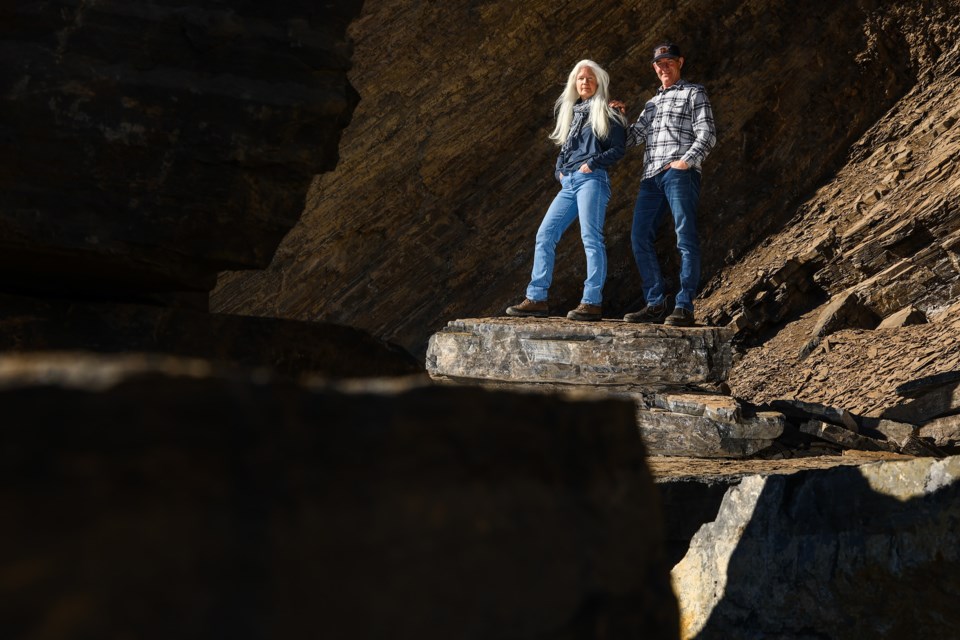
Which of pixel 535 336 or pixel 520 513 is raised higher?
pixel 535 336

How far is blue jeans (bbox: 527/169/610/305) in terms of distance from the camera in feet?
18.5

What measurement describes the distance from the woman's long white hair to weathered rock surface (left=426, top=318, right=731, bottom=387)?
3.72 ft

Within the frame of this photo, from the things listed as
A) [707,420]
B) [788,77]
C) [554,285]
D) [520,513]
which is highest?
[788,77]

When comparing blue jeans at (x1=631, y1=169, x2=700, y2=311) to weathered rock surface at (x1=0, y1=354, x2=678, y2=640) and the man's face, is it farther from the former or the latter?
weathered rock surface at (x1=0, y1=354, x2=678, y2=640)

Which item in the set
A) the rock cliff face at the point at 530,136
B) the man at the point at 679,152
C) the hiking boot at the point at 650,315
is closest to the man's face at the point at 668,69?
the man at the point at 679,152

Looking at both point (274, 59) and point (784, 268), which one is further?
point (784, 268)

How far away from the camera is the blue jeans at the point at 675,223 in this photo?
5.53m

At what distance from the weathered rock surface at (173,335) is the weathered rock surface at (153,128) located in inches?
4.3

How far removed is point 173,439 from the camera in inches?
31.0

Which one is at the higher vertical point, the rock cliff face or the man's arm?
the rock cliff face

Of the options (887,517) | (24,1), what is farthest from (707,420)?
(24,1)

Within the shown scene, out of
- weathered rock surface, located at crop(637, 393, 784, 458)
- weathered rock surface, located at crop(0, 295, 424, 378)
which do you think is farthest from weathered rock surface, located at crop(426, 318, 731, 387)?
weathered rock surface, located at crop(0, 295, 424, 378)

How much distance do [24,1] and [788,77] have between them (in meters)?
8.51

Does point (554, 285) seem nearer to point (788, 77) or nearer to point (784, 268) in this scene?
point (784, 268)
